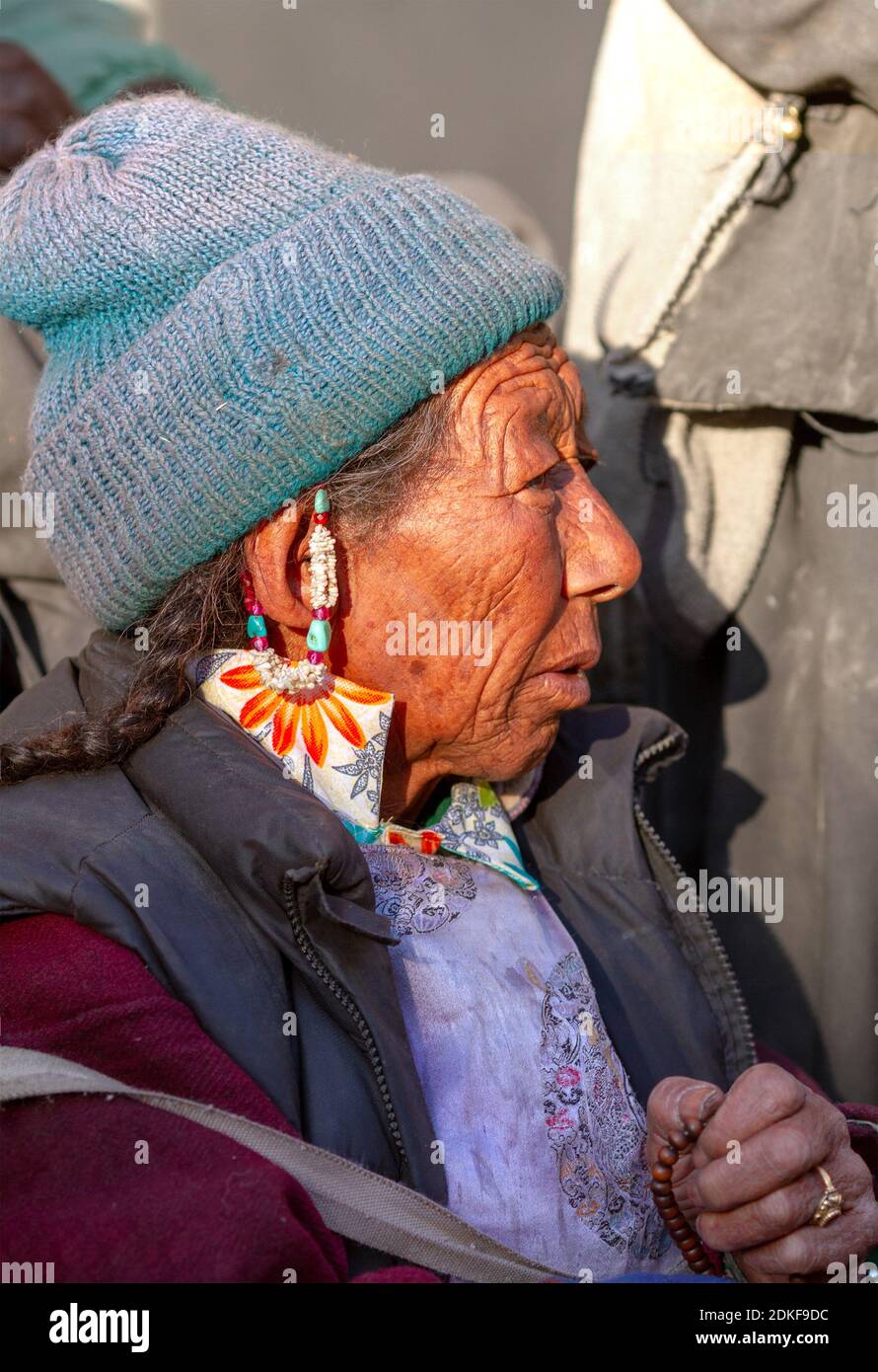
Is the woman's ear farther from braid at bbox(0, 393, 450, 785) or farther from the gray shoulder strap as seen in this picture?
Answer: the gray shoulder strap

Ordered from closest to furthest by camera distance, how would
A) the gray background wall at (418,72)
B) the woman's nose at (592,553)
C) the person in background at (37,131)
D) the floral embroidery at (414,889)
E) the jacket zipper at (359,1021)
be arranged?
the jacket zipper at (359,1021)
the floral embroidery at (414,889)
the woman's nose at (592,553)
the person in background at (37,131)
the gray background wall at (418,72)

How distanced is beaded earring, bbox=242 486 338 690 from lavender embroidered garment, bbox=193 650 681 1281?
0.08 ft

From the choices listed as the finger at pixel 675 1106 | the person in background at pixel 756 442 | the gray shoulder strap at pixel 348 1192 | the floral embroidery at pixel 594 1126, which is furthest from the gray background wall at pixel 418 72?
the gray shoulder strap at pixel 348 1192

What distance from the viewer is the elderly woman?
162cm

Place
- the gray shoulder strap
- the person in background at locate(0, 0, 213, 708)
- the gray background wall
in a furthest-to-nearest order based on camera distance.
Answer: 1. the gray background wall
2. the person in background at locate(0, 0, 213, 708)
3. the gray shoulder strap

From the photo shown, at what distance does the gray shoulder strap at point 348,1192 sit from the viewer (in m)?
1.52

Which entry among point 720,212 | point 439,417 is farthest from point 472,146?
point 439,417

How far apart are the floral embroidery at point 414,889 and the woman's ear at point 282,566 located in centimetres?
39

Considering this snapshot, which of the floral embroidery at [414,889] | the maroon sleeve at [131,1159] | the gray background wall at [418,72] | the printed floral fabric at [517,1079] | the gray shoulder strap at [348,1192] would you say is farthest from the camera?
the gray background wall at [418,72]

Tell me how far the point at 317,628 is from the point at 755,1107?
929 mm

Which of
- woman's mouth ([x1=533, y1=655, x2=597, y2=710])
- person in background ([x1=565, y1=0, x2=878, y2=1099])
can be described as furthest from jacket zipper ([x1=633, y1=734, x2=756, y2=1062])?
person in background ([x1=565, y1=0, x2=878, y2=1099])

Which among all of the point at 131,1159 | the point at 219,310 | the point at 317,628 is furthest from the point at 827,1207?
the point at 219,310

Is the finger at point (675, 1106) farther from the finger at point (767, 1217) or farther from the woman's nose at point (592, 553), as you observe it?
the woman's nose at point (592, 553)
